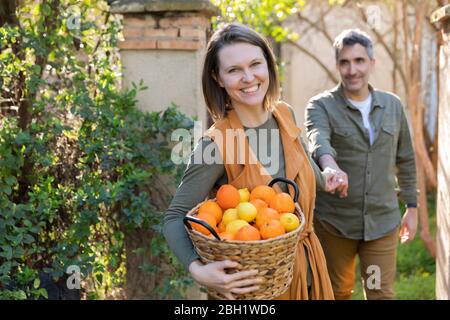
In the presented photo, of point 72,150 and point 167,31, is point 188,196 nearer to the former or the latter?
point 72,150

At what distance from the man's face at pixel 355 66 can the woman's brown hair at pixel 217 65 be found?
4.05 feet

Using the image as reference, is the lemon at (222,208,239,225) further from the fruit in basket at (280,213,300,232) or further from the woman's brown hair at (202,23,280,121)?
the woman's brown hair at (202,23,280,121)

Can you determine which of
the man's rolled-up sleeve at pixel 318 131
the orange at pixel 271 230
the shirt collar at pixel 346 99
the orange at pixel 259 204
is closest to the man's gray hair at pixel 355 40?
the shirt collar at pixel 346 99

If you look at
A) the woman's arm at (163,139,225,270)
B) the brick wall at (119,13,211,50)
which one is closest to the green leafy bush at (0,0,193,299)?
the brick wall at (119,13,211,50)

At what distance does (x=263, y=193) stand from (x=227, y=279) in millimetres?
367

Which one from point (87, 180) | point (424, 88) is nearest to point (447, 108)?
point (87, 180)

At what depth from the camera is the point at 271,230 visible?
2.13m

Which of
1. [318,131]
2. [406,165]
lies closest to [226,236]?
[318,131]

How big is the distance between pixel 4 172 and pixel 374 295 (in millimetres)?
2222

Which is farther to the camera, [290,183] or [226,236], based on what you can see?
[290,183]

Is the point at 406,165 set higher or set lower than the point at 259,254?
higher

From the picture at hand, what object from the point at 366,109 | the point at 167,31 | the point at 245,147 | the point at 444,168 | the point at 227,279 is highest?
the point at 167,31

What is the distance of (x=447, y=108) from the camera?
3.68 meters

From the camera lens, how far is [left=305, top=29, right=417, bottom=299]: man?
12.1ft
